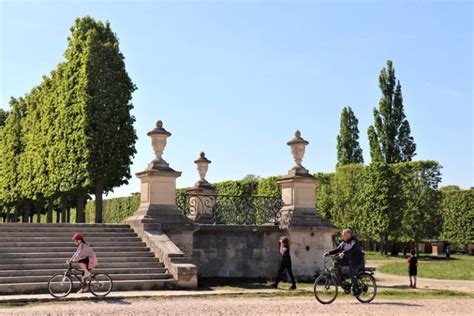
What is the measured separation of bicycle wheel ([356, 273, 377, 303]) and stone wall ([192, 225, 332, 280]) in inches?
235

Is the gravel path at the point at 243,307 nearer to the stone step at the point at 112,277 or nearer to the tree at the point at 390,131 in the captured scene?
the stone step at the point at 112,277

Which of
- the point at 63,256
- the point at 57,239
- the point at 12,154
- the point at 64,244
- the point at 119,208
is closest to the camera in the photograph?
the point at 63,256

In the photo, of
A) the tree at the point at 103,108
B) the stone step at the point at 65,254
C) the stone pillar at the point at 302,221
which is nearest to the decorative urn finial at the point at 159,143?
the stone step at the point at 65,254

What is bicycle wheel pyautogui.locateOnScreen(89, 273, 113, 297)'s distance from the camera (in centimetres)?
1472

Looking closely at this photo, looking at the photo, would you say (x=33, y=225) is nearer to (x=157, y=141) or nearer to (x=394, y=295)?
(x=157, y=141)

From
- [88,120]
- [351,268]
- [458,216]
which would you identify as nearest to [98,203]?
[88,120]

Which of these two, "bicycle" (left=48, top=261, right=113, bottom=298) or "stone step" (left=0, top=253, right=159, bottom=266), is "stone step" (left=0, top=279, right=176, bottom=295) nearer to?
"bicycle" (left=48, top=261, right=113, bottom=298)

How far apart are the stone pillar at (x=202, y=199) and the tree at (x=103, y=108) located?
4.53 m

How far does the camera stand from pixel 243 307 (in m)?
12.8

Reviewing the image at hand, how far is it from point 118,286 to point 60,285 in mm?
1725

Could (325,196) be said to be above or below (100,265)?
above

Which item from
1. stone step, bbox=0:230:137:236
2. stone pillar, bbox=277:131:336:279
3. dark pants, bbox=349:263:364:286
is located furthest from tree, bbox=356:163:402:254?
dark pants, bbox=349:263:364:286

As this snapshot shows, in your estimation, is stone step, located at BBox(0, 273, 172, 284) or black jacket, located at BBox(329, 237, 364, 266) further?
stone step, located at BBox(0, 273, 172, 284)

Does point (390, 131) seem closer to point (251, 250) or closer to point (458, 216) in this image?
point (458, 216)
